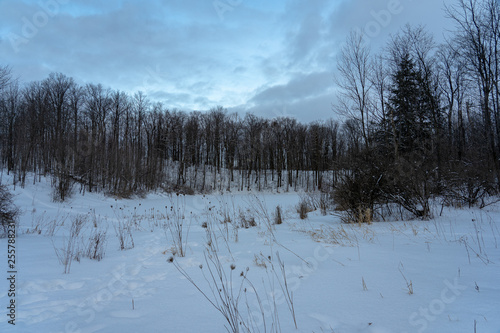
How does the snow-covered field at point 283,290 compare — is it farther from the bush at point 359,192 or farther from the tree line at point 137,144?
the tree line at point 137,144

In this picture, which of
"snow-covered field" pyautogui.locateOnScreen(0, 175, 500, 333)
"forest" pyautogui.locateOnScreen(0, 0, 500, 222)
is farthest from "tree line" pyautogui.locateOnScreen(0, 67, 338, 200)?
"snow-covered field" pyautogui.locateOnScreen(0, 175, 500, 333)

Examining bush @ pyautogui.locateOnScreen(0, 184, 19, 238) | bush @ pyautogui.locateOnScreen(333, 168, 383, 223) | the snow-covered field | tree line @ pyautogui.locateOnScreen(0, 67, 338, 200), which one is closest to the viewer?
the snow-covered field

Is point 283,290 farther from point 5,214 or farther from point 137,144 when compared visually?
point 137,144

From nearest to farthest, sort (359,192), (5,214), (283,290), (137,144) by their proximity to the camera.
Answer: (283,290)
(5,214)
(359,192)
(137,144)

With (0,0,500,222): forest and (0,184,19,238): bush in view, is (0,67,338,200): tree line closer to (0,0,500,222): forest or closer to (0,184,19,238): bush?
(0,0,500,222): forest

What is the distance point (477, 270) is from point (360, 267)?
3.46 feet

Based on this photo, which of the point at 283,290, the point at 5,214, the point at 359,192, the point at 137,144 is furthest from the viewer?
the point at 137,144

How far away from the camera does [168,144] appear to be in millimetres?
39844

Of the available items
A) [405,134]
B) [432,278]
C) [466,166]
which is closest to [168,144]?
[405,134]

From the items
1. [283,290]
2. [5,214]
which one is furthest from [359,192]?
[5,214]

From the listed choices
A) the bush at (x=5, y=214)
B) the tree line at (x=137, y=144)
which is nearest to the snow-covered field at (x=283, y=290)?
the bush at (x=5, y=214)

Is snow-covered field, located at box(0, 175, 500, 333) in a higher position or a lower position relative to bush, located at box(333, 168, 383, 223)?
lower

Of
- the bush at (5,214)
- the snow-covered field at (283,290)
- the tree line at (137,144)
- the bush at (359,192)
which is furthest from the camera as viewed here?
the tree line at (137,144)

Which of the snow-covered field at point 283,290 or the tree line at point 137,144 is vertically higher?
the tree line at point 137,144
